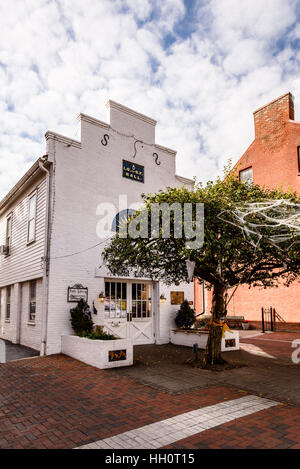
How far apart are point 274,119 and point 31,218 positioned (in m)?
14.3

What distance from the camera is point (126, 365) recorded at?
29.2 feet

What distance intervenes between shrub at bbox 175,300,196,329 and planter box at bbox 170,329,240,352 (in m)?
0.40

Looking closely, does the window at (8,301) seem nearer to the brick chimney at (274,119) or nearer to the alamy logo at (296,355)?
the alamy logo at (296,355)

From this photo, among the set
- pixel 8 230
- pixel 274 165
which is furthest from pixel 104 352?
pixel 274 165

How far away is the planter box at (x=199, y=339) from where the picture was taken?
439 inches

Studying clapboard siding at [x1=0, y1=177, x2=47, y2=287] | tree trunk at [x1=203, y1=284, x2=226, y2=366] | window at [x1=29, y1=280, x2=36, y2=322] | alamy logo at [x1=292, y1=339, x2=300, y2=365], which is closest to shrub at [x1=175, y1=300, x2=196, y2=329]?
alamy logo at [x1=292, y1=339, x2=300, y2=365]

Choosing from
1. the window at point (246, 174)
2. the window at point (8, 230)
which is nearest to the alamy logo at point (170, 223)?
the window at point (8, 230)

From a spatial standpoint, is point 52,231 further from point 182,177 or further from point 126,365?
point 182,177

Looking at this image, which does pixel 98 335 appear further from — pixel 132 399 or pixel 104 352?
pixel 132 399

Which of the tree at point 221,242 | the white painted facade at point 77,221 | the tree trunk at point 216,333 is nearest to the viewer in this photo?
the tree at point 221,242

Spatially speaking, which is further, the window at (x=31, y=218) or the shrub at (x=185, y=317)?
the shrub at (x=185, y=317)

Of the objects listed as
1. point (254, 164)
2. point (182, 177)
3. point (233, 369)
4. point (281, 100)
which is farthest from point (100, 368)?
point (281, 100)

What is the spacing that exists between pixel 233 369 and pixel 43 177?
825cm

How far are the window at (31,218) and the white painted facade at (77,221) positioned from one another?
33 centimetres
